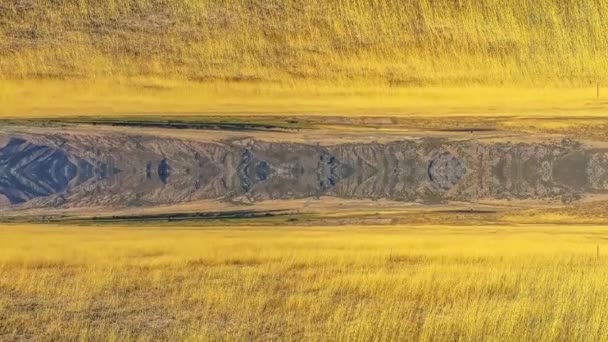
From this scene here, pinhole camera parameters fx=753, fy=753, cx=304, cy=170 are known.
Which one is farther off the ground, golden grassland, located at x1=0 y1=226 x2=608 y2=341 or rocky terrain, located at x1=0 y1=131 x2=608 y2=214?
rocky terrain, located at x1=0 y1=131 x2=608 y2=214

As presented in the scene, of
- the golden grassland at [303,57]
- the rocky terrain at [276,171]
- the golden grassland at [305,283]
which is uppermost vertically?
the golden grassland at [303,57]

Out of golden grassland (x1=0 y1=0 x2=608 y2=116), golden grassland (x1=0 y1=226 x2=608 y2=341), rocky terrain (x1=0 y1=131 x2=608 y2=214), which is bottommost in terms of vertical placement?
golden grassland (x1=0 y1=226 x2=608 y2=341)

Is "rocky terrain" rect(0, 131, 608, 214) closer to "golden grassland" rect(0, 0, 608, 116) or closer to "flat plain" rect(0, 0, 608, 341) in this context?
"flat plain" rect(0, 0, 608, 341)

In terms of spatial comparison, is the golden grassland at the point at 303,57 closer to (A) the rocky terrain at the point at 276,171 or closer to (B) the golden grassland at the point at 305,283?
(A) the rocky terrain at the point at 276,171

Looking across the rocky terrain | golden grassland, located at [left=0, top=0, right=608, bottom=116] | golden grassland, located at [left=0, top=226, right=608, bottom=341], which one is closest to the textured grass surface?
golden grassland, located at [left=0, top=0, right=608, bottom=116]

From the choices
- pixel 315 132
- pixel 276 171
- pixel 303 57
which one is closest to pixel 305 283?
pixel 276 171

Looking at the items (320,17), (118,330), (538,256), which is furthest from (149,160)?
(538,256)

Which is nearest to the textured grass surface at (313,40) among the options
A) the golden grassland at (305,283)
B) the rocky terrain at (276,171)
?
the rocky terrain at (276,171)
